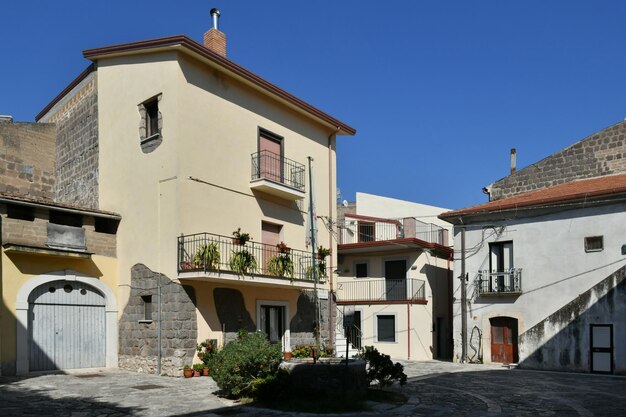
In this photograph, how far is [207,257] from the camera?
16.2 metres

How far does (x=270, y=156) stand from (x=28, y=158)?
8.62 m

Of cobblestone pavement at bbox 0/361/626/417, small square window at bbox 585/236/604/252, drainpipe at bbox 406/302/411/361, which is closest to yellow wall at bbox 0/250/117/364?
cobblestone pavement at bbox 0/361/626/417

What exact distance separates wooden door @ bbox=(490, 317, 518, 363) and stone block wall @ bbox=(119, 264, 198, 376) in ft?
38.0

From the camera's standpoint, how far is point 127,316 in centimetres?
1769

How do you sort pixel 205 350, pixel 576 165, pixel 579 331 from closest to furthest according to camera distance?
pixel 205 350 < pixel 579 331 < pixel 576 165

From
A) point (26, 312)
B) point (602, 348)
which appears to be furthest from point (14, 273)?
point (602, 348)

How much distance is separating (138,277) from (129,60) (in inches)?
280

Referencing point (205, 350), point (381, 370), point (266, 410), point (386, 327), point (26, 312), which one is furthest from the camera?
point (386, 327)

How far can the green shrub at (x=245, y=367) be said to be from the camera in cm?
1175

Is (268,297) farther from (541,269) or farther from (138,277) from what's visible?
(541,269)

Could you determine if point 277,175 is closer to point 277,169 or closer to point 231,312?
point 277,169

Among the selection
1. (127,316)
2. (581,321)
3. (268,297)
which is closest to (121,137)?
(127,316)

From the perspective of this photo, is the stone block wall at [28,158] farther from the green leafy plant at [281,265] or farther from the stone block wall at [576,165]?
the stone block wall at [576,165]

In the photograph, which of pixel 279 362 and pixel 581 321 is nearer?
pixel 279 362
